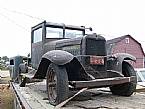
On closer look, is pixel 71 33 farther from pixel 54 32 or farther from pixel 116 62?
pixel 116 62

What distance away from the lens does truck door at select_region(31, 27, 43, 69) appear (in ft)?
26.7

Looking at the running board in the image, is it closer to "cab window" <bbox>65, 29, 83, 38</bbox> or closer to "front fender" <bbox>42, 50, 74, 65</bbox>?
"front fender" <bbox>42, 50, 74, 65</bbox>

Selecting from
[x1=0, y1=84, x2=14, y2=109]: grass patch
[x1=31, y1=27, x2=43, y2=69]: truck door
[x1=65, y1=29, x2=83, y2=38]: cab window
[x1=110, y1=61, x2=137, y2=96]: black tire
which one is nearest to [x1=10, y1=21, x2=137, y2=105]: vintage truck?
[x1=110, y1=61, x2=137, y2=96]: black tire

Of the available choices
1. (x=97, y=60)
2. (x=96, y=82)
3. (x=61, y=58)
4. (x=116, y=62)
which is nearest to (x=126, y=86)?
(x=116, y=62)

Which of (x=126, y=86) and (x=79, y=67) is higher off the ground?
(x=79, y=67)

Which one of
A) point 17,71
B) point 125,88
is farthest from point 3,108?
point 125,88

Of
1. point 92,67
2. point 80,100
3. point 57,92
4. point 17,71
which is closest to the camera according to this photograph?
point 57,92

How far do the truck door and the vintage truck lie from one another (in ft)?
0.70

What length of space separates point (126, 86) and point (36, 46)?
296 centimetres

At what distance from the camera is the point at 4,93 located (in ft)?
50.0

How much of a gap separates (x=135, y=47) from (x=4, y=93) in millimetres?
31245

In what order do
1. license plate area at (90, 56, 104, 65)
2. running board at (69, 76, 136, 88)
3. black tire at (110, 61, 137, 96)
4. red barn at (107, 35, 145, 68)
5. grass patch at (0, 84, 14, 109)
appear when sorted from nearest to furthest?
running board at (69, 76, 136, 88)
license plate area at (90, 56, 104, 65)
black tire at (110, 61, 137, 96)
grass patch at (0, 84, 14, 109)
red barn at (107, 35, 145, 68)

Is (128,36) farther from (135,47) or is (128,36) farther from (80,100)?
(80,100)

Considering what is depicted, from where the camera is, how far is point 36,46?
28.0ft
